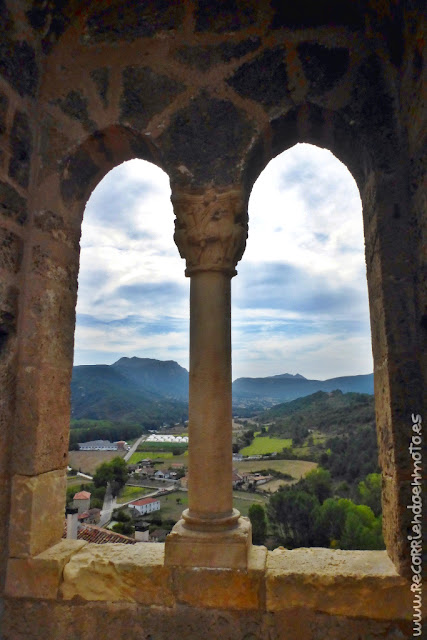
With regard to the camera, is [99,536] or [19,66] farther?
[99,536]

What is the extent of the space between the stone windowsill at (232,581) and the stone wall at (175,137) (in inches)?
4.3

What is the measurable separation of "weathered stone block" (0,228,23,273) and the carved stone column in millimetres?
970

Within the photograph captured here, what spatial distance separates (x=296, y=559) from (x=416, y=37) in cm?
280

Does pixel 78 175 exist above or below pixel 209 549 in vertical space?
above

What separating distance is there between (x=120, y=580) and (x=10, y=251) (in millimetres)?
1941

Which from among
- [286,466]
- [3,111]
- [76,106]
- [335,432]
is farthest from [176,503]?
[3,111]

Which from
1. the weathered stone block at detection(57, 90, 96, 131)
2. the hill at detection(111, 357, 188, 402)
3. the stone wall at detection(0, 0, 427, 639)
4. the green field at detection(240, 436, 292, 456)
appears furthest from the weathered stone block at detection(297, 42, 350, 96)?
the hill at detection(111, 357, 188, 402)

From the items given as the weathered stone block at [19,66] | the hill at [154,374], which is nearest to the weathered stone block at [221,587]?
the weathered stone block at [19,66]

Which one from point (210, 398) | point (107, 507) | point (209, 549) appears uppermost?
point (210, 398)

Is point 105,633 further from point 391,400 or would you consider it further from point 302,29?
point 302,29

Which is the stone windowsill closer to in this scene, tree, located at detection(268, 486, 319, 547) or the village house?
tree, located at detection(268, 486, 319, 547)

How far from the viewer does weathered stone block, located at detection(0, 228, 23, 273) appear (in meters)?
2.52

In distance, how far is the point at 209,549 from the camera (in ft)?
7.48

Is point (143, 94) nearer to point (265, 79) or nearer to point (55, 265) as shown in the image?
point (265, 79)
